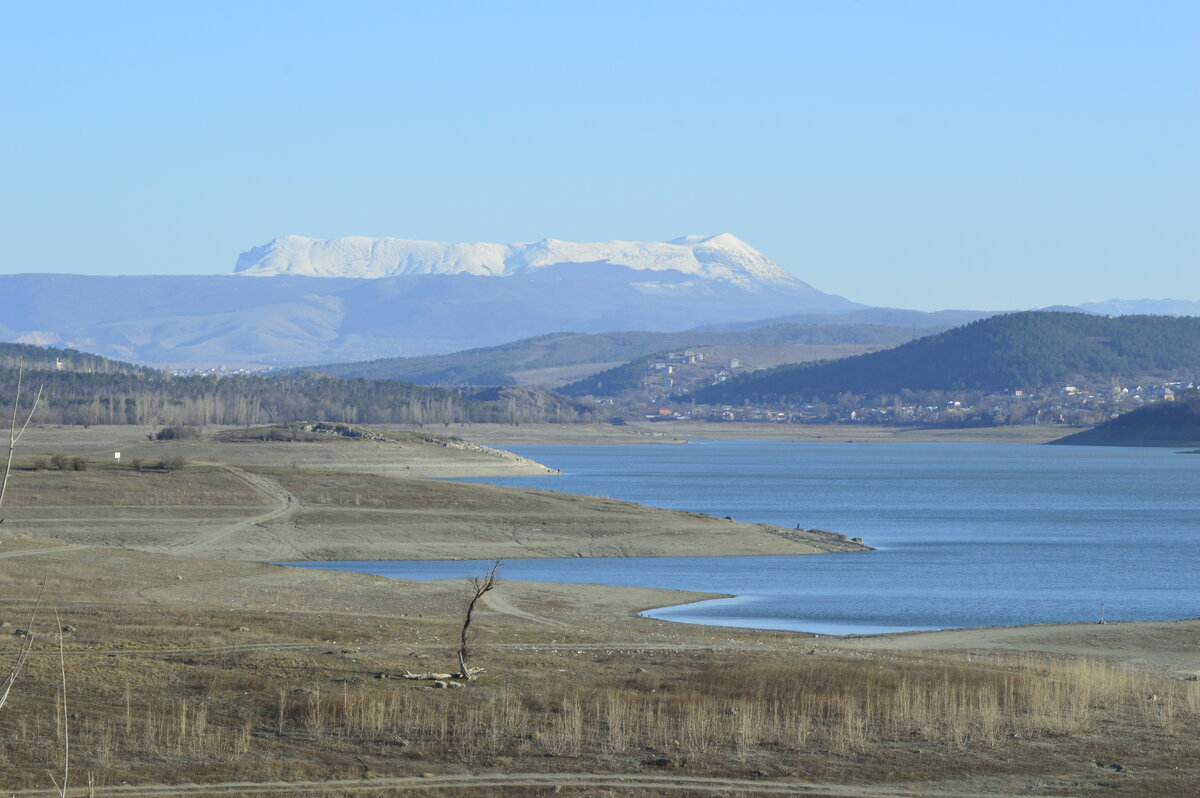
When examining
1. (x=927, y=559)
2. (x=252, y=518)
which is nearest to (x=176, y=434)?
(x=252, y=518)

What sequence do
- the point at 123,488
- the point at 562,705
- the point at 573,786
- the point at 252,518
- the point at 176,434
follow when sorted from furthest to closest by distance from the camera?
the point at 176,434 → the point at 123,488 → the point at 252,518 → the point at 562,705 → the point at 573,786

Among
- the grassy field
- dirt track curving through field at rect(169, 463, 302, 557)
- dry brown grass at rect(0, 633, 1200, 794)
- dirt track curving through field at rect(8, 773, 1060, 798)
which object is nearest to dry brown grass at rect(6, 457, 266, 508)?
dirt track curving through field at rect(169, 463, 302, 557)

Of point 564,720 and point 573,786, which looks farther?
point 564,720

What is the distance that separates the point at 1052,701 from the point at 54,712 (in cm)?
1686

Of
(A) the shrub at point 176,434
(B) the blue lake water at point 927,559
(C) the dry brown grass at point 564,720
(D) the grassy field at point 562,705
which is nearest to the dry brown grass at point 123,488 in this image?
(B) the blue lake water at point 927,559

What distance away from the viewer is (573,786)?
21.3 m

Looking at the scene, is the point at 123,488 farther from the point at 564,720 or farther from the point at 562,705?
the point at 564,720

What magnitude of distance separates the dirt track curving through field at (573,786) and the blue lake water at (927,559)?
985 inches

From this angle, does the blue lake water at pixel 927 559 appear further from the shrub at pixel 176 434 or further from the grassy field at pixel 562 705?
the shrub at pixel 176 434

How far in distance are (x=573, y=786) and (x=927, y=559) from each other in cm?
5293

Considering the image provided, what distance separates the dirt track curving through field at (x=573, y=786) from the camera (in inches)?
818

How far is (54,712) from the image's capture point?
24.5m

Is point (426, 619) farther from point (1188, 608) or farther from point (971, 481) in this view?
point (971, 481)

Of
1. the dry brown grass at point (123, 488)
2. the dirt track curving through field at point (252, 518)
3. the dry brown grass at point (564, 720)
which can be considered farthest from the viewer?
the dry brown grass at point (123, 488)
